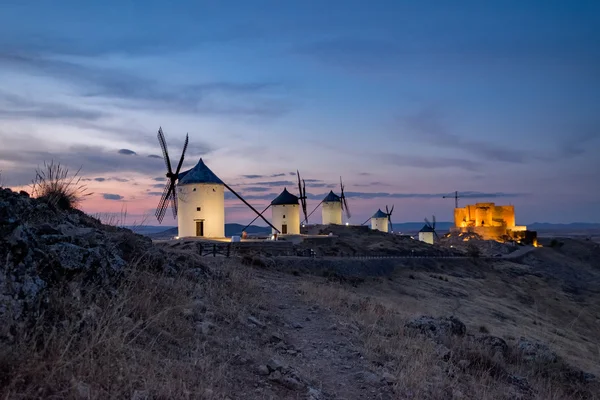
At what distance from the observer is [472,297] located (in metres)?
29.0

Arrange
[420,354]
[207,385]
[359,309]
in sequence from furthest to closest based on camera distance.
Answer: [359,309] < [420,354] < [207,385]

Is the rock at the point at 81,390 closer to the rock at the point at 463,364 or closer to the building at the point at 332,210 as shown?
the rock at the point at 463,364

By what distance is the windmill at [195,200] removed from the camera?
3953 centimetres

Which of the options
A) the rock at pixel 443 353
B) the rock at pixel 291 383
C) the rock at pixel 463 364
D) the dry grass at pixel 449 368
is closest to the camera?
the rock at pixel 291 383

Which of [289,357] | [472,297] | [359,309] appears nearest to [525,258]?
[472,297]

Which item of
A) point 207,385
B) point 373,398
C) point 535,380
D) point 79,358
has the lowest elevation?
point 535,380

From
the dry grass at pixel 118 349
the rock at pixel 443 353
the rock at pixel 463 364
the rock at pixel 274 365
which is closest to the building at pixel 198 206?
the dry grass at pixel 118 349

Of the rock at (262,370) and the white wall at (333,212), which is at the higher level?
the white wall at (333,212)

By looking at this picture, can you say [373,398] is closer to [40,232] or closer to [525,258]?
[40,232]

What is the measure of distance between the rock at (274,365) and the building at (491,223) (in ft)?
255

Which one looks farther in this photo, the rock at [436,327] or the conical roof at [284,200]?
the conical roof at [284,200]

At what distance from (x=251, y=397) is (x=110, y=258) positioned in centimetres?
324

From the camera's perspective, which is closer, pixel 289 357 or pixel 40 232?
pixel 40 232

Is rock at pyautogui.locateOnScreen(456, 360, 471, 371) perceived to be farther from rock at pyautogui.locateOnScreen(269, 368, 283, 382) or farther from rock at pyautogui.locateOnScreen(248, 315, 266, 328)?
rock at pyautogui.locateOnScreen(269, 368, 283, 382)
